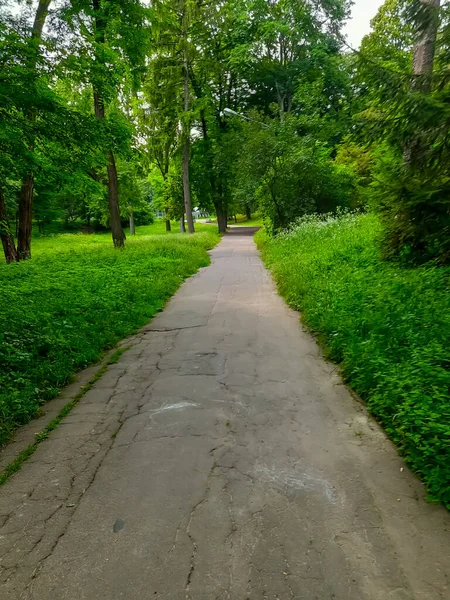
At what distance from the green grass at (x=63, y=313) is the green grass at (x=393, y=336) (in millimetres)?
3676

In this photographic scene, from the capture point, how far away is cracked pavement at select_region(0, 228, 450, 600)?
6.76 feet

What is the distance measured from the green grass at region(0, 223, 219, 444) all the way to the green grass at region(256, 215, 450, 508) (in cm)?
368

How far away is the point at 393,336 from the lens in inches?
179

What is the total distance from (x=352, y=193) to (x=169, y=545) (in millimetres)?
22428

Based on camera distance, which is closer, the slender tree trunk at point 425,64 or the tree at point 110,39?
the slender tree trunk at point 425,64

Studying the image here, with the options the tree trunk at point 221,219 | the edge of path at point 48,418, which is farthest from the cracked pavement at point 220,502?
the tree trunk at point 221,219

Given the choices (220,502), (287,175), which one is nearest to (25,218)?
(287,175)

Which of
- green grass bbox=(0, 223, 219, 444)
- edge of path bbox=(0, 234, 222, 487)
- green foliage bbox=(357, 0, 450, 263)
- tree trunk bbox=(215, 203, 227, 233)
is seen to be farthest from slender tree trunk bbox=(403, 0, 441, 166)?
tree trunk bbox=(215, 203, 227, 233)

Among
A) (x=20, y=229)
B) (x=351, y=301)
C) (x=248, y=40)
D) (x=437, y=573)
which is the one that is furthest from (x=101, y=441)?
(x=248, y=40)

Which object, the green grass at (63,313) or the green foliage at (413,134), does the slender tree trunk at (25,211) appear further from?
the green foliage at (413,134)

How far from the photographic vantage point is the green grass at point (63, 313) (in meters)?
4.41

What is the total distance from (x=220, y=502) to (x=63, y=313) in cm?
551

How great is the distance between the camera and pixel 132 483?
113 inches

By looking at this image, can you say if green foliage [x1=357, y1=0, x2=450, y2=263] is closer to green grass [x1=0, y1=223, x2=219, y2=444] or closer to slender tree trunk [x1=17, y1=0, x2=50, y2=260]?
green grass [x1=0, y1=223, x2=219, y2=444]
